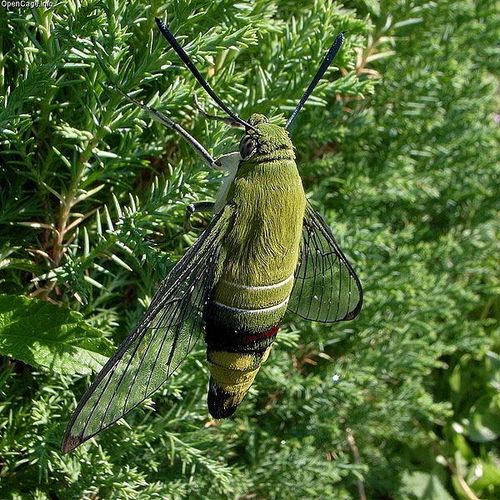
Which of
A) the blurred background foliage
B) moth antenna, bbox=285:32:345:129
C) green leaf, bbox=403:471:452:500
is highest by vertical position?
moth antenna, bbox=285:32:345:129

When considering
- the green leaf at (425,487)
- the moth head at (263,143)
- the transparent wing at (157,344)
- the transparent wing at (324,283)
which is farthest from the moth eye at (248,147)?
the green leaf at (425,487)

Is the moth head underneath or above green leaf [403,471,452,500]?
above

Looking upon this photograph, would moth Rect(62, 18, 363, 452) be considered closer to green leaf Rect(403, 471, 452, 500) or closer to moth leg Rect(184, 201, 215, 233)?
moth leg Rect(184, 201, 215, 233)

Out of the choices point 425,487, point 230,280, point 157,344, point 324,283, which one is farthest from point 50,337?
point 425,487

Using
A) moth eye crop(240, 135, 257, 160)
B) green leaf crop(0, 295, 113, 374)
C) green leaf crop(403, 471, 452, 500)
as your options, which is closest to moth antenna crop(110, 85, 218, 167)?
moth eye crop(240, 135, 257, 160)

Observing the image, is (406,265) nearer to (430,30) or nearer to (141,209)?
(430,30)

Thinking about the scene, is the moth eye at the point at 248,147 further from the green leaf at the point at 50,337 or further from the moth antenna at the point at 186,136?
the green leaf at the point at 50,337

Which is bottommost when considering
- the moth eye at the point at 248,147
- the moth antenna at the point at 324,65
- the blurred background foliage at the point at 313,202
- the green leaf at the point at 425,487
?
the green leaf at the point at 425,487

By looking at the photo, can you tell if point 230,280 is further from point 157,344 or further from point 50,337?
point 50,337
